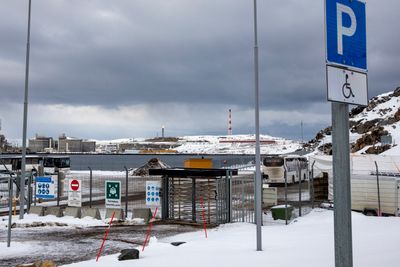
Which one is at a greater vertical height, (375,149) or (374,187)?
(375,149)

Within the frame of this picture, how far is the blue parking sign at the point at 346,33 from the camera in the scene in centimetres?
387

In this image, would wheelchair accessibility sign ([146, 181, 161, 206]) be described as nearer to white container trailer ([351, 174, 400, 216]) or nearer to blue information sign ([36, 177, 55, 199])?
blue information sign ([36, 177, 55, 199])

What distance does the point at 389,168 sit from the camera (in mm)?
31094

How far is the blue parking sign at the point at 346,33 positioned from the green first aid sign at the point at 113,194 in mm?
17879

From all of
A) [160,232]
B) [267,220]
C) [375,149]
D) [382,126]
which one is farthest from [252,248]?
[382,126]

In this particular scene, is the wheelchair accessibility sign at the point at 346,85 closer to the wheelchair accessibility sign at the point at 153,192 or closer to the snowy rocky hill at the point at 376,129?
the wheelchair accessibility sign at the point at 153,192

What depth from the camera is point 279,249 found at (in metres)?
11.6

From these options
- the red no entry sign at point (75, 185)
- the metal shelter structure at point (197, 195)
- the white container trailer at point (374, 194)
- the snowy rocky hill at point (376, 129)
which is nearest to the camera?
the white container trailer at point (374, 194)

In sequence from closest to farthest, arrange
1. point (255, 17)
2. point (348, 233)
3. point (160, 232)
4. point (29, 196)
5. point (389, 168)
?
1. point (348, 233)
2. point (255, 17)
3. point (160, 232)
4. point (29, 196)
5. point (389, 168)

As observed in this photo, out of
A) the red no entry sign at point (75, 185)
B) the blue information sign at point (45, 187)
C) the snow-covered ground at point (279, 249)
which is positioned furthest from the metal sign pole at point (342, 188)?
the blue information sign at point (45, 187)

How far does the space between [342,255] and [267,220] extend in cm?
1592

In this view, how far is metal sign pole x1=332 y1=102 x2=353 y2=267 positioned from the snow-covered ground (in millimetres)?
5440

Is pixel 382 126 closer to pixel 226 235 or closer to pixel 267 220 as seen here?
pixel 267 220

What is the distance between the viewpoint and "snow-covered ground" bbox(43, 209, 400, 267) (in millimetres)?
9789
